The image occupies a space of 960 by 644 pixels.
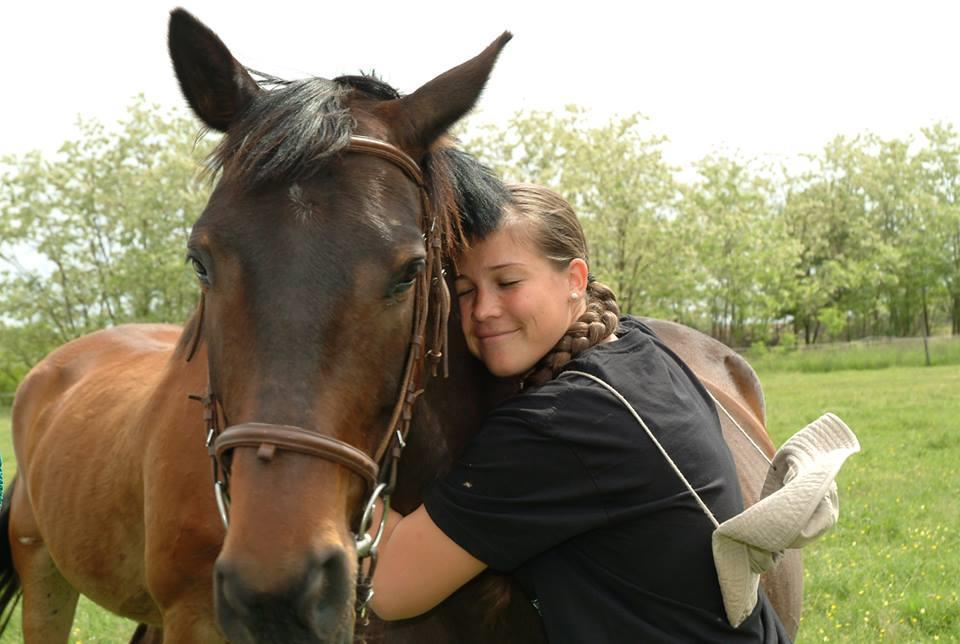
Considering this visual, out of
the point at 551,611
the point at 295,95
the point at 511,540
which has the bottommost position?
the point at 551,611

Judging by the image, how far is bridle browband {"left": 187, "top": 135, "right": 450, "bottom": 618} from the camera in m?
1.68

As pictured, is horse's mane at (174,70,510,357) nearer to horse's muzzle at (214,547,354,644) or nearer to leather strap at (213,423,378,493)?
leather strap at (213,423,378,493)

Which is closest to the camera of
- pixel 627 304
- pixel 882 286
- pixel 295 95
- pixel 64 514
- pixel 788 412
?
pixel 295 95

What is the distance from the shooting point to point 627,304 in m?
30.1

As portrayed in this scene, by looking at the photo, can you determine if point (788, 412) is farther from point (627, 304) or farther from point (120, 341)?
point (627, 304)

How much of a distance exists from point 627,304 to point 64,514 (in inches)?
1062

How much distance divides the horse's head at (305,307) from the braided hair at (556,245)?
12.8 inches

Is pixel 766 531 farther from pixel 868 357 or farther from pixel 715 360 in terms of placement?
pixel 868 357

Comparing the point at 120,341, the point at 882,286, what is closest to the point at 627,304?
the point at 882,286

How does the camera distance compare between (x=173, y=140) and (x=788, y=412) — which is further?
(x=173, y=140)

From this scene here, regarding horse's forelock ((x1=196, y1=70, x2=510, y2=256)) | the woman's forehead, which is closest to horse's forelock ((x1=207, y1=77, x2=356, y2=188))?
horse's forelock ((x1=196, y1=70, x2=510, y2=256))

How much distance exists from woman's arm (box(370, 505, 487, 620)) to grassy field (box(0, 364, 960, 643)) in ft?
12.5

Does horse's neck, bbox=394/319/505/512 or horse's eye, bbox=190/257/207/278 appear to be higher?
horse's eye, bbox=190/257/207/278

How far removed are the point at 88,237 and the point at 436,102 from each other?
34031 mm
